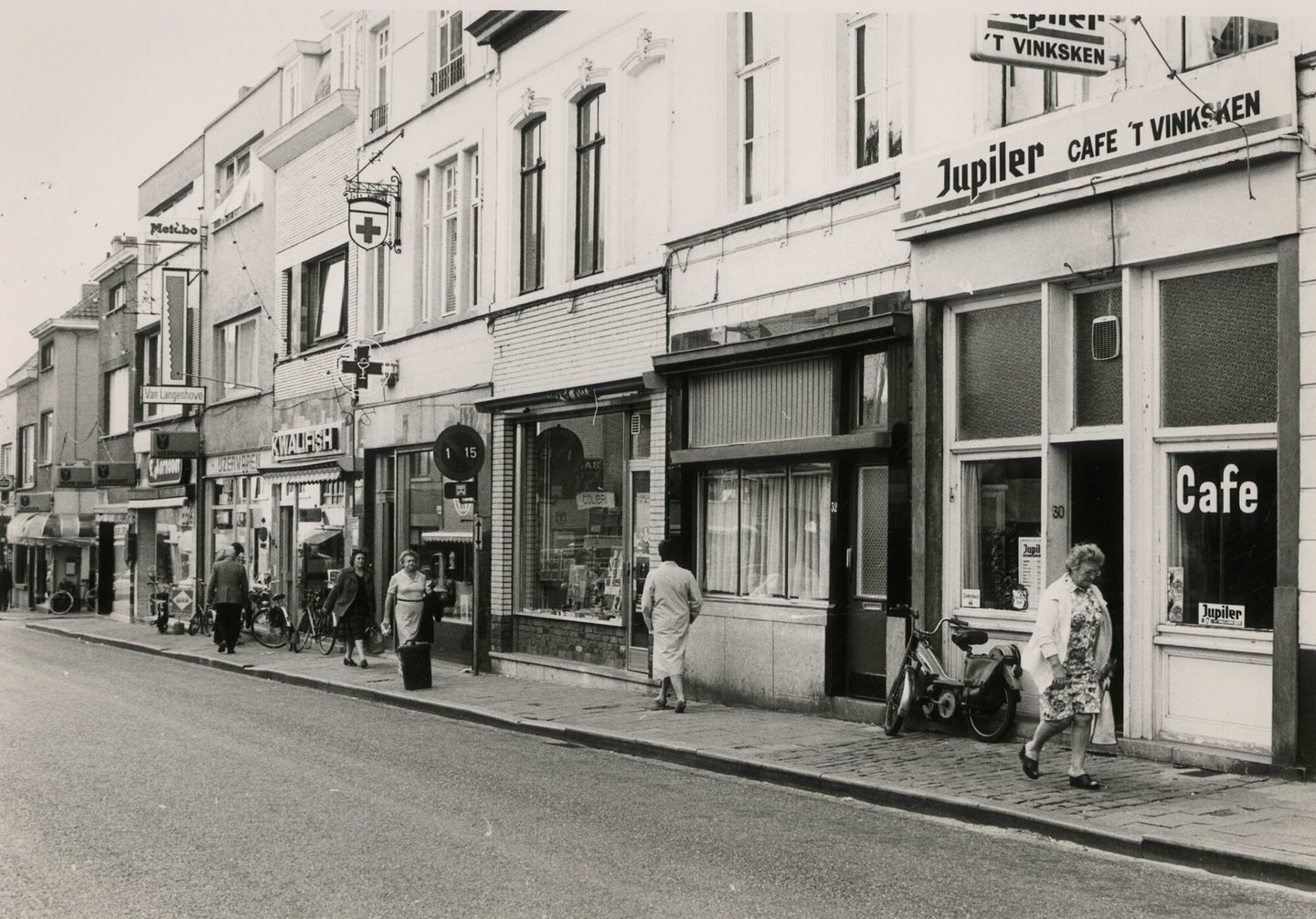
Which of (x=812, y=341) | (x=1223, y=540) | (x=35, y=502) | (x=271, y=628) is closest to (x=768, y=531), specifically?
(x=812, y=341)

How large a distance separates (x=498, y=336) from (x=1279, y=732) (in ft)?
41.3

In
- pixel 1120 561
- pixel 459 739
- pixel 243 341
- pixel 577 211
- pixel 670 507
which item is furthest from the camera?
pixel 243 341

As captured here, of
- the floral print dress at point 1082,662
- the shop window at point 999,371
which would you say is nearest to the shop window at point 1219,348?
the shop window at point 999,371

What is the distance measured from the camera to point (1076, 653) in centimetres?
941

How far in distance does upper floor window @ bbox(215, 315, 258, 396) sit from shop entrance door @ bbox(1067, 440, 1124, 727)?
21.1 metres

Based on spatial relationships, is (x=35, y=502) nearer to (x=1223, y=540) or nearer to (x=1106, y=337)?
(x=1106, y=337)

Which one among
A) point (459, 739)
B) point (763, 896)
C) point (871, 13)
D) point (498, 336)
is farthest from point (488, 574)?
point (763, 896)

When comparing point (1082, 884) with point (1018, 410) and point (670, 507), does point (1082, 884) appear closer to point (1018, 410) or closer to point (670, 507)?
point (1018, 410)

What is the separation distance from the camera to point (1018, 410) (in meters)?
12.0

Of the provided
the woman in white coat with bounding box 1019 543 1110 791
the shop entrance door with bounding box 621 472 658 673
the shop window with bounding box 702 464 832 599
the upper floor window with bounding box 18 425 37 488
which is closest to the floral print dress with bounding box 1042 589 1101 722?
the woman in white coat with bounding box 1019 543 1110 791

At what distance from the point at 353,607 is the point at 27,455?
3286cm

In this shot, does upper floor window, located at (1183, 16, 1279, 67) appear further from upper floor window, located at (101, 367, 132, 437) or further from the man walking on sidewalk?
upper floor window, located at (101, 367, 132, 437)

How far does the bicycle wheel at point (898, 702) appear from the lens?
39.4ft

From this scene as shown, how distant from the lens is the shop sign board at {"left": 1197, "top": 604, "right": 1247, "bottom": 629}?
33.7ft
